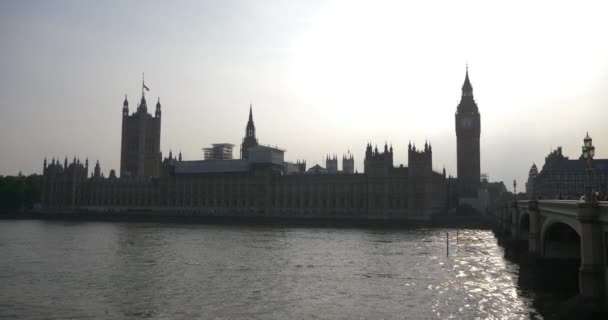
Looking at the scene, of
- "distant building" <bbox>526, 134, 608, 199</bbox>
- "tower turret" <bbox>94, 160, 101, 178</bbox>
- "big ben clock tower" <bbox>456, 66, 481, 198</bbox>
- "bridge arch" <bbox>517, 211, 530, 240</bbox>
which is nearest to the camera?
"bridge arch" <bbox>517, 211, 530, 240</bbox>

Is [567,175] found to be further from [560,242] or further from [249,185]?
[560,242]

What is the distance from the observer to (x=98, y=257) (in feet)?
174

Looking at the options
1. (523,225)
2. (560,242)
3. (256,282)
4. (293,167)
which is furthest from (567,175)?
(256,282)

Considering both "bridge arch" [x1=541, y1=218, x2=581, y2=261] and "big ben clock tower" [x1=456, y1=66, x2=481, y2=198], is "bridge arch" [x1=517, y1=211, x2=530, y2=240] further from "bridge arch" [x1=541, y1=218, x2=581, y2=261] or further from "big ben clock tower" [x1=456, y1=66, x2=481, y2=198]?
"big ben clock tower" [x1=456, y1=66, x2=481, y2=198]

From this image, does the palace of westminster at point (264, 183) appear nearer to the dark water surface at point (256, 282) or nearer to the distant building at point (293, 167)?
the distant building at point (293, 167)

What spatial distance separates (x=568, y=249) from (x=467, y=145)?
113m

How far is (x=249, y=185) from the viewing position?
141 meters

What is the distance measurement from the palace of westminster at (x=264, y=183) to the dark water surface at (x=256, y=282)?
2302 inches

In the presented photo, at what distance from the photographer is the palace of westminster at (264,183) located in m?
123

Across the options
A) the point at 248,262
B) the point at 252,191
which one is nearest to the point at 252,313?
the point at 248,262

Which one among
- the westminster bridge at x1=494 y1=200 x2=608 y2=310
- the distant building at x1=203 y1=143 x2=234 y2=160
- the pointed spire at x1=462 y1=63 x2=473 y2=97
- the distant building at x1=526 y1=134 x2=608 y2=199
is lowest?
the westminster bridge at x1=494 y1=200 x2=608 y2=310

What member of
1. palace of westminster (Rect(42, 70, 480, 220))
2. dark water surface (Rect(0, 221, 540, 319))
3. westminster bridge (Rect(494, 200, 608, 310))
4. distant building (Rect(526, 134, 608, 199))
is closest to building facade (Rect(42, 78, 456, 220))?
palace of westminster (Rect(42, 70, 480, 220))

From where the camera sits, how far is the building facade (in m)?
123

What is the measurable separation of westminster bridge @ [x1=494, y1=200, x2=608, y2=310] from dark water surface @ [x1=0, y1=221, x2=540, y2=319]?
7.01ft
